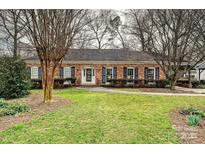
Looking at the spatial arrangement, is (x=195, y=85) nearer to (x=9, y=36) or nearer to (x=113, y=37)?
(x=113, y=37)

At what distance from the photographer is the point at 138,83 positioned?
84.1ft

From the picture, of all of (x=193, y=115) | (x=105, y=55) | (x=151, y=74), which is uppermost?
(x=105, y=55)

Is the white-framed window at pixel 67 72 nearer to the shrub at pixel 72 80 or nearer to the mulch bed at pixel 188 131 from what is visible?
the shrub at pixel 72 80

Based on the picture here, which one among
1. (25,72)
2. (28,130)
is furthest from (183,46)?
(28,130)

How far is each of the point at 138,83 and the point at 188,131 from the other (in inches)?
707

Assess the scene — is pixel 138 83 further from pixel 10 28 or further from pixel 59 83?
pixel 10 28

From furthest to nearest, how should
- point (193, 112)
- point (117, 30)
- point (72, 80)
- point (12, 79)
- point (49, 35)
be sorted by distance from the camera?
point (117, 30) → point (72, 80) → point (12, 79) → point (49, 35) → point (193, 112)

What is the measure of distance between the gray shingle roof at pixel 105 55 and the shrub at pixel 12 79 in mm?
10790

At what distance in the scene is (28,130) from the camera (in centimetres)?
759

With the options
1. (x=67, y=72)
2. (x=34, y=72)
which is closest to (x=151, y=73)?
(x=67, y=72)

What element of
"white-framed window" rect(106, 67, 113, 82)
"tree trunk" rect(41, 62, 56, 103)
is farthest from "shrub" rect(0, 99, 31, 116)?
"white-framed window" rect(106, 67, 113, 82)

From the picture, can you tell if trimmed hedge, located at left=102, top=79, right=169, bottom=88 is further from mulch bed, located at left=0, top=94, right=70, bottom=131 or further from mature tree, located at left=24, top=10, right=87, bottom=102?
mulch bed, located at left=0, top=94, right=70, bottom=131

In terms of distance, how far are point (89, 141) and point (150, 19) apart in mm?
16190

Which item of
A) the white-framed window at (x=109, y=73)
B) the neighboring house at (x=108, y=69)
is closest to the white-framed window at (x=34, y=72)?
the neighboring house at (x=108, y=69)
